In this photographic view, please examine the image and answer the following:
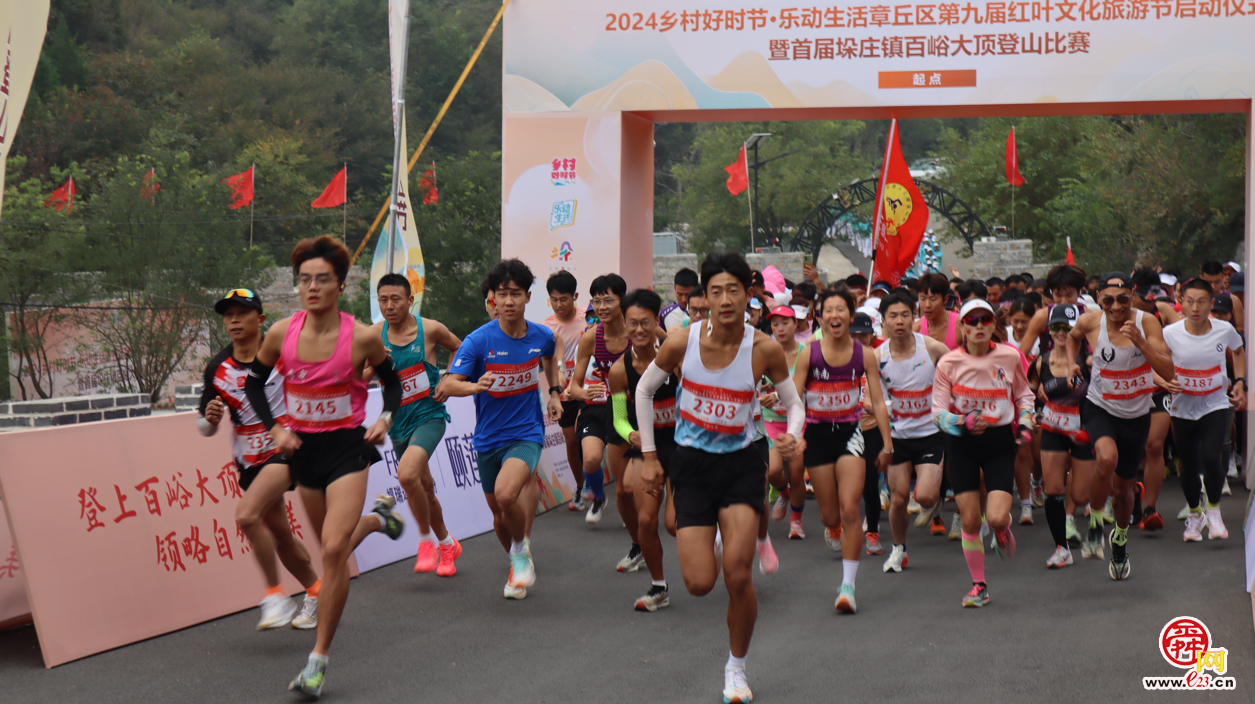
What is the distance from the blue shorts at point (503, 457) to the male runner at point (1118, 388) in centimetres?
379

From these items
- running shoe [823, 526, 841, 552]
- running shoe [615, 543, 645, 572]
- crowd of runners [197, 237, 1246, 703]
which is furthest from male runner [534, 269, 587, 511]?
running shoe [823, 526, 841, 552]

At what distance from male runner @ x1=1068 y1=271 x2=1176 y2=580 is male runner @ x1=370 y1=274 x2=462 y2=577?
443 cm

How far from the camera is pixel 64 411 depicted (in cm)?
699

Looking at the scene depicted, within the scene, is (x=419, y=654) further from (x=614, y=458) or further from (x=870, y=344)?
(x=870, y=344)

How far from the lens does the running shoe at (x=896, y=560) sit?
8195mm

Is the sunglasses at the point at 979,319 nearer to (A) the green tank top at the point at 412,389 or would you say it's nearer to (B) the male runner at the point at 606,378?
(B) the male runner at the point at 606,378

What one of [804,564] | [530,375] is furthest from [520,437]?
[804,564]

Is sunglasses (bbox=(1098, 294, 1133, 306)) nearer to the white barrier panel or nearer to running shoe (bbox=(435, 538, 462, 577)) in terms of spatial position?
the white barrier panel

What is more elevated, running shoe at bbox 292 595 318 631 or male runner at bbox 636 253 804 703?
male runner at bbox 636 253 804 703

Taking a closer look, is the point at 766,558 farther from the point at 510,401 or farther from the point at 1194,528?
the point at 1194,528

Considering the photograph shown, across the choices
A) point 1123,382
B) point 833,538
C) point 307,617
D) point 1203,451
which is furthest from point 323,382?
point 1203,451

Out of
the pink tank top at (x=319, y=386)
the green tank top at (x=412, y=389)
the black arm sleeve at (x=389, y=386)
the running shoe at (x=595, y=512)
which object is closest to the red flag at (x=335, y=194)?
the running shoe at (x=595, y=512)

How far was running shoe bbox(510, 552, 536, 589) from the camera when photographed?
756 centimetres

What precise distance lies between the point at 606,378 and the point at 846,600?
2648 millimetres
